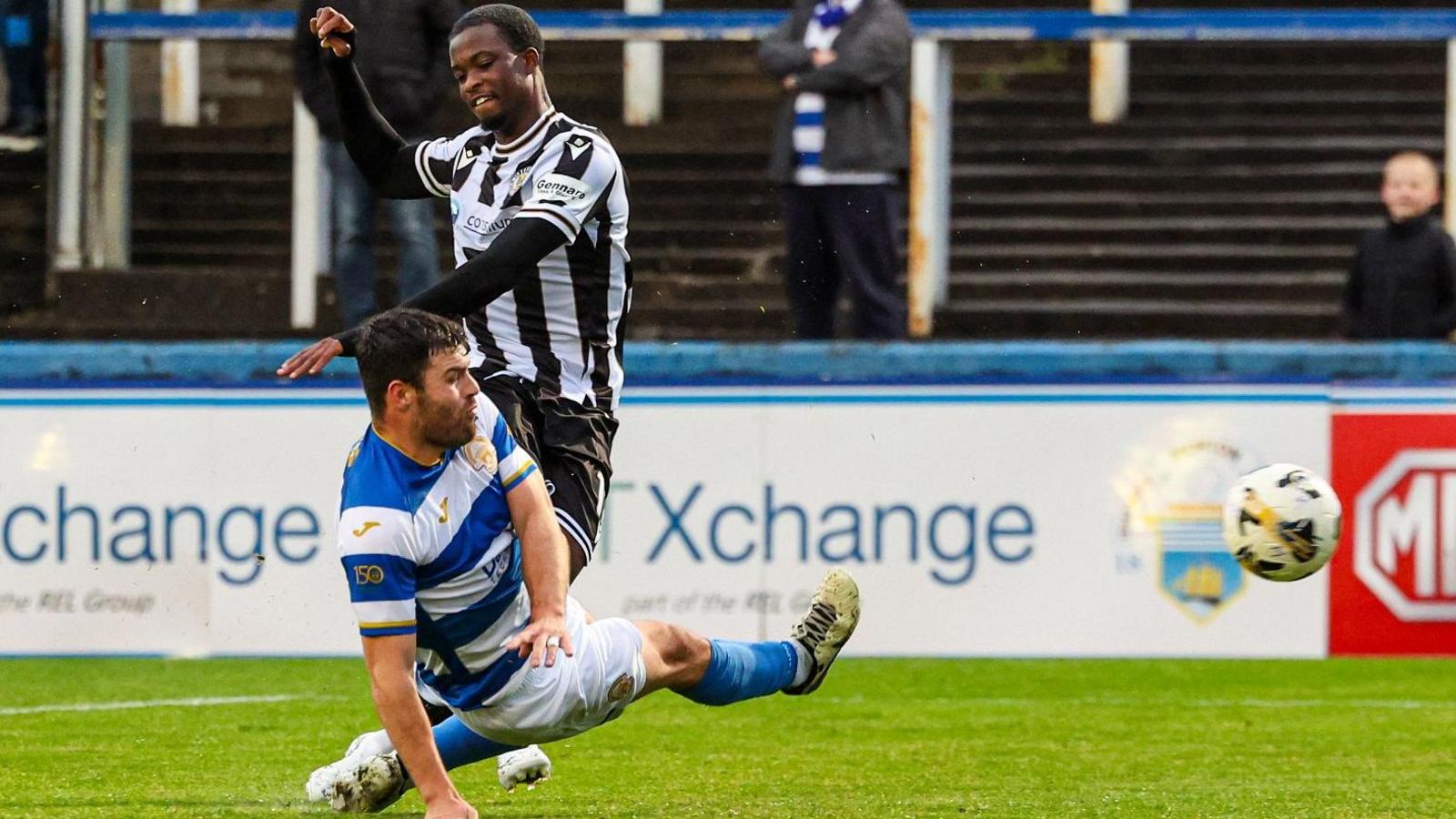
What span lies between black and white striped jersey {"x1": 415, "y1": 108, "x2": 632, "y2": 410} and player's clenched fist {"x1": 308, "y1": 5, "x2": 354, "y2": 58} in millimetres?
391

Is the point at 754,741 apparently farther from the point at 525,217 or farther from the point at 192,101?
the point at 192,101

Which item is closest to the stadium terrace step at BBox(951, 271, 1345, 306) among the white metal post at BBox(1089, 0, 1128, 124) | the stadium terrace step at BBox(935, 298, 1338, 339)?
the stadium terrace step at BBox(935, 298, 1338, 339)

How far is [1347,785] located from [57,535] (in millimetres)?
4889

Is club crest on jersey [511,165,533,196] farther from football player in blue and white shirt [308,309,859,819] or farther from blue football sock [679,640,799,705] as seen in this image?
blue football sock [679,640,799,705]

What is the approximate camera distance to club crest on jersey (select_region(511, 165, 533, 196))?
6023 millimetres

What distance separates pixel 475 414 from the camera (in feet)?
17.6

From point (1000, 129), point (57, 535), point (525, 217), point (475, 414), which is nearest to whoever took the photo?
point (475, 414)

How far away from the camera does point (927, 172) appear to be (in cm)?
1011

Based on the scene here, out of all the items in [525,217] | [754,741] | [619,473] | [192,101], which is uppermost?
[192,101]

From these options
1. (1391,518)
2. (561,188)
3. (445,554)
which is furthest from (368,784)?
(1391,518)

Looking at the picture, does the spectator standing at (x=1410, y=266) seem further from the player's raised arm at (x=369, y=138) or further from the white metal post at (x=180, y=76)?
the white metal post at (x=180, y=76)

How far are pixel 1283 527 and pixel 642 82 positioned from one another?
6323 mm

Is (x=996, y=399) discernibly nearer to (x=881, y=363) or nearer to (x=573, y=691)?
(x=881, y=363)

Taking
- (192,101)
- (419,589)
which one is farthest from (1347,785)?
(192,101)
